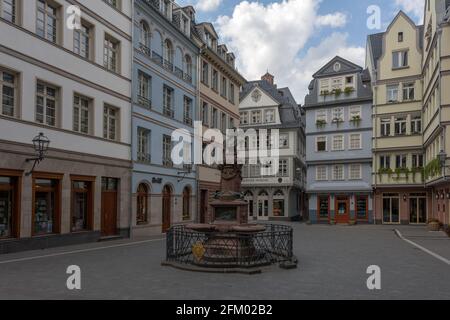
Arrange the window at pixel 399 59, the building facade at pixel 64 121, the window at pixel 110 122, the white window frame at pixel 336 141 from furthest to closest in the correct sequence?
the white window frame at pixel 336 141, the window at pixel 399 59, the window at pixel 110 122, the building facade at pixel 64 121

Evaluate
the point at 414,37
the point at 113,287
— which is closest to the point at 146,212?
the point at 113,287

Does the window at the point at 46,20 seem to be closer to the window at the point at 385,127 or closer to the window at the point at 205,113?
the window at the point at 205,113

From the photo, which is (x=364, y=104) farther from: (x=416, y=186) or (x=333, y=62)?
(x=416, y=186)

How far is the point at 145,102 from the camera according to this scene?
2520 cm

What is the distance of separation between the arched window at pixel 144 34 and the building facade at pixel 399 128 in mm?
22220

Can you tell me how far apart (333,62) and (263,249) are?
101 feet

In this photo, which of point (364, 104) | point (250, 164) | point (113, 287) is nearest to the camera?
point (113, 287)

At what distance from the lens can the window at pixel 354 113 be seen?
131ft

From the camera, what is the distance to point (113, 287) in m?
9.57

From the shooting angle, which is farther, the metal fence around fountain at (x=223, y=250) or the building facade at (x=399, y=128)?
the building facade at (x=399, y=128)

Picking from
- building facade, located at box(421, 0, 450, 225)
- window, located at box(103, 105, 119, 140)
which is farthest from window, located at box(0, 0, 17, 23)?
building facade, located at box(421, 0, 450, 225)

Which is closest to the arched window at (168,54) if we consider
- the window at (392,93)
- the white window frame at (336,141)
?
the white window frame at (336,141)

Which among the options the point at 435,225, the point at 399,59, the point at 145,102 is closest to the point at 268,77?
the point at 399,59

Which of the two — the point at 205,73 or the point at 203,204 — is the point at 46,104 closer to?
the point at 205,73
